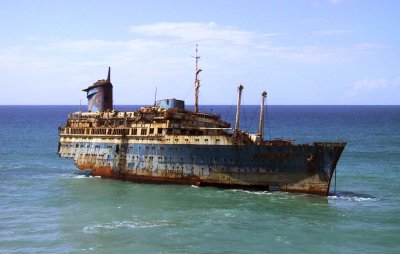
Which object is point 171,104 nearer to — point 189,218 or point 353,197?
point 189,218

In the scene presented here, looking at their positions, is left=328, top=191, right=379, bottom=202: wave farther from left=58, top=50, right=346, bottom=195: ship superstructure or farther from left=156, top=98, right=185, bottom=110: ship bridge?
left=156, top=98, right=185, bottom=110: ship bridge

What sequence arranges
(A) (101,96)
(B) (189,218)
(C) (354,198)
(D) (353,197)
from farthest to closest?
1. (A) (101,96)
2. (D) (353,197)
3. (C) (354,198)
4. (B) (189,218)

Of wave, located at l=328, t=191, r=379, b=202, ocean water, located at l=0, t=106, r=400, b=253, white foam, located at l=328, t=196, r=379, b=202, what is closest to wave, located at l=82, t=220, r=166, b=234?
ocean water, located at l=0, t=106, r=400, b=253

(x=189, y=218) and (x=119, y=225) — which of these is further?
(x=189, y=218)

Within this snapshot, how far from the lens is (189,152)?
41938mm

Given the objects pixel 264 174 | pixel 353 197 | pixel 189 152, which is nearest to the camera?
pixel 353 197

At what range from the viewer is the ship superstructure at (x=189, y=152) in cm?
3916

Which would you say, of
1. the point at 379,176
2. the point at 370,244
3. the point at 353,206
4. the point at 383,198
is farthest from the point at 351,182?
the point at 370,244

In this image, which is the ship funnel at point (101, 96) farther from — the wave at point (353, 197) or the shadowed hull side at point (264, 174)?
the wave at point (353, 197)

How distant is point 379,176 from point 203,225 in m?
26.1

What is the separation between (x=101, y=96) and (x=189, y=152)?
1704 cm

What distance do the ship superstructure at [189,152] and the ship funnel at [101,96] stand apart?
8.74ft

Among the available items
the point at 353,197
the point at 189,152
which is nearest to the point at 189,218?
the point at 189,152

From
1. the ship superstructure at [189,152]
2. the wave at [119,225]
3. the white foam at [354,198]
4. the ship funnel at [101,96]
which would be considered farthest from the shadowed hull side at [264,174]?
the ship funnel at [101,96]
